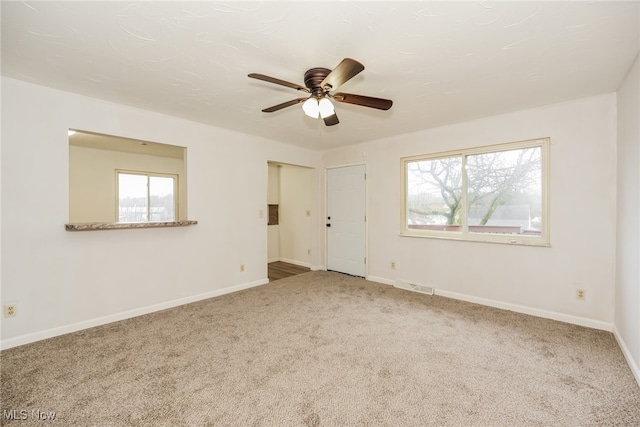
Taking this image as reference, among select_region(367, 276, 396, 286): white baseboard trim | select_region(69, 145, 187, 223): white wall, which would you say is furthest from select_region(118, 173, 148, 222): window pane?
select_region(367, 276, 396, 286): white baseboard trim

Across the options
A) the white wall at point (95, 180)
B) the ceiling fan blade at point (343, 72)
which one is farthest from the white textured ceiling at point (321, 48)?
the white wall at point (95, 180)

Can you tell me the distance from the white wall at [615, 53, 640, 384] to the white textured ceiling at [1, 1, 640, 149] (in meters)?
0.26

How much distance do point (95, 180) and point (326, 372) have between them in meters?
5.52

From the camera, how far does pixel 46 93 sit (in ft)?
8.23

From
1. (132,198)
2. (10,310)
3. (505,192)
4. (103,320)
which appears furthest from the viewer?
(132,198)

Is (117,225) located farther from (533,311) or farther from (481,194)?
(533,311)

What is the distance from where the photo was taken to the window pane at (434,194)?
372 cm

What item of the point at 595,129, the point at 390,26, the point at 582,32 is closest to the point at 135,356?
the point at 390,26

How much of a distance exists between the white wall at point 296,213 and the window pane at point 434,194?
193cm

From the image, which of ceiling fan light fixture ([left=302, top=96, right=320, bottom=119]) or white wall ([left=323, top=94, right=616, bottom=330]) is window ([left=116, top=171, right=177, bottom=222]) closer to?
ceiling fan light fixture ([left=302, top=96, right=320, bottom=119])

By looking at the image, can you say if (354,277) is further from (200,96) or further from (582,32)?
(582,32)

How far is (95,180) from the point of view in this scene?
5.03 meters

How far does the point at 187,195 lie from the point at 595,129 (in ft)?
15.0

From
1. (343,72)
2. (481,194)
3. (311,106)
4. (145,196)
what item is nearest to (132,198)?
(145,196)
